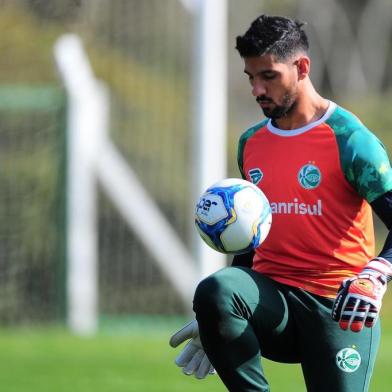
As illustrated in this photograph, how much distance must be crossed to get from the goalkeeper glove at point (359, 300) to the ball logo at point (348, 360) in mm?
256

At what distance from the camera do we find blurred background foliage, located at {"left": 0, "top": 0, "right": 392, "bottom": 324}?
14016 mm

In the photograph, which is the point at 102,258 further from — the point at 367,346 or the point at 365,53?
the point at 365,53

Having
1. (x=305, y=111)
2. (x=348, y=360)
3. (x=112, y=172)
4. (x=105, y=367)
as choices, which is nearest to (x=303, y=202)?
(x=305, y=111)

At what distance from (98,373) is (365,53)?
15.7 m

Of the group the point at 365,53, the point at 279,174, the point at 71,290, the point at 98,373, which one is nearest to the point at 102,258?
the point at 71,290

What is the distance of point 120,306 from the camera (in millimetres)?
14148

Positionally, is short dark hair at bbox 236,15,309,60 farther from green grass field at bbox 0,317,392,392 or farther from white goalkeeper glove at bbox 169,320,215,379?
green grass field at bbox 0,317,392,392

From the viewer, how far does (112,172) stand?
46.5 feet

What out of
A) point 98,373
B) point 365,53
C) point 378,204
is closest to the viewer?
point 378,204

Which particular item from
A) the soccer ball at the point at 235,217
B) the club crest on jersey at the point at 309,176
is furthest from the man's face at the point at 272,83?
the soccer ball at the point at 235,217

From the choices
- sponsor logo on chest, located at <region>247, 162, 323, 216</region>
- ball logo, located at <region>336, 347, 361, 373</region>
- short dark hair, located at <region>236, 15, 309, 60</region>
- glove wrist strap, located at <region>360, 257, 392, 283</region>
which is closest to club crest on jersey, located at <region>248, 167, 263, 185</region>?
sponsor logo on chest, located at <region>247, 162, 323, 216</region>

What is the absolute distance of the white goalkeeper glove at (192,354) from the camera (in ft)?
19.9

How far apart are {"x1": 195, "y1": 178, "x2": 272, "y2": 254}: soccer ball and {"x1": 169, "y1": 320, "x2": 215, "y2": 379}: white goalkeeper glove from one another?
58 centimetres

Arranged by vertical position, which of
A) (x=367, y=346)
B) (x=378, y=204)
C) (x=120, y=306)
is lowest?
(x=120, y=306)
